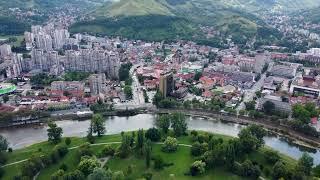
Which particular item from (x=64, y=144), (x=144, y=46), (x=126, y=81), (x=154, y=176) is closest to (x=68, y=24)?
(x=144, y=46)

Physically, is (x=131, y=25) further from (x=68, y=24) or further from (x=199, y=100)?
(x=199, y=100)

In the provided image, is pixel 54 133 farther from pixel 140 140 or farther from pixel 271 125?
pixel 271 125

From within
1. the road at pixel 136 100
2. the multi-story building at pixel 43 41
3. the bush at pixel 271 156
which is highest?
the multi-story building at pixel 43 41

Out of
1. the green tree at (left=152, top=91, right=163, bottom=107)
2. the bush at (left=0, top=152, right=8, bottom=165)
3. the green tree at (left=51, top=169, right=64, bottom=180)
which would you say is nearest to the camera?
the green tree at (left=51, top=169, right=64, bottom=180)

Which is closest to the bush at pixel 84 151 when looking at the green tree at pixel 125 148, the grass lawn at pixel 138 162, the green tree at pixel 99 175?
the grass lawn at pixel 138 162

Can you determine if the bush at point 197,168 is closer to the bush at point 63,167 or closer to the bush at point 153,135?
the bush at point 153,135

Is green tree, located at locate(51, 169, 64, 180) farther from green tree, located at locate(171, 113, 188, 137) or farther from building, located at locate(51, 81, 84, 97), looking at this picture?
building, located at locate(51, 81, 84, 97)

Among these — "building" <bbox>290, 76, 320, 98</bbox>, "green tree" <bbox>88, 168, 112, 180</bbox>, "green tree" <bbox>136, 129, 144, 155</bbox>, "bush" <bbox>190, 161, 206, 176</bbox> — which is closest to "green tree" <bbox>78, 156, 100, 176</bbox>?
"green tree" <bbox>88, 168, 112, 180</bbox>
